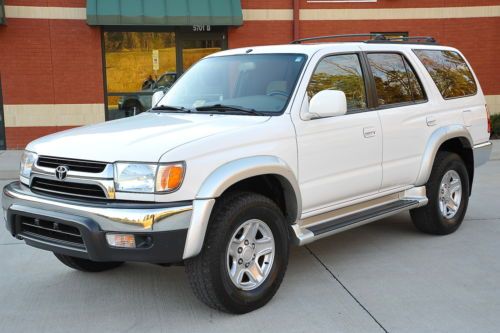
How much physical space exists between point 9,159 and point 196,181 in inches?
375

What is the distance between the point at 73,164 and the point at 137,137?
0.46m

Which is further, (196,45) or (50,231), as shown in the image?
(196,45)

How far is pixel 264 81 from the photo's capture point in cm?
461

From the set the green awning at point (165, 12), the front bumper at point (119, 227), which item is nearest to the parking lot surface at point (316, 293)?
the front bumper at point (119, 227)

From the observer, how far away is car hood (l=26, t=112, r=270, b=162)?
3541mm

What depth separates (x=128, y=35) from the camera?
43.3 feet

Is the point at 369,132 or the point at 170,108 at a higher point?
the point at 170,108

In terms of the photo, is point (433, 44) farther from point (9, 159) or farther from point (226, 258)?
point (9, 159)

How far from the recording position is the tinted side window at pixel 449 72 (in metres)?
5.73

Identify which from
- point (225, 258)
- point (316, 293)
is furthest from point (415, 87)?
point (225, 258)

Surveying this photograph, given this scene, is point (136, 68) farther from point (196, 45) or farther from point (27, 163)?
point (27, 163)

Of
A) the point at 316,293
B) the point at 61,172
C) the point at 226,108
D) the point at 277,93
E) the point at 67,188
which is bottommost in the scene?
the point at 316,293

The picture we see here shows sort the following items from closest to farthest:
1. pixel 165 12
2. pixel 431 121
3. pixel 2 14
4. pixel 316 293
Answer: pixel 316 293 → pixel 431 121 → pixel 2 14 → pixel 165 12

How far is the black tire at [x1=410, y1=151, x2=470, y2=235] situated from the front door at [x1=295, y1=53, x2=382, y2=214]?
3.06 ft
